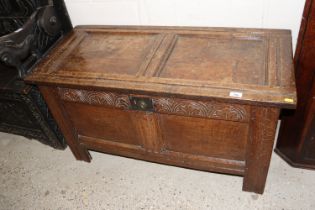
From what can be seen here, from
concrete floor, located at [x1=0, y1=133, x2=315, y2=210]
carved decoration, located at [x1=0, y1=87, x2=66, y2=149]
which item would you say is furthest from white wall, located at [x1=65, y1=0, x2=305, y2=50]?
concrete floor, located at [x1=0, y1=133, x2=315, y2=210]

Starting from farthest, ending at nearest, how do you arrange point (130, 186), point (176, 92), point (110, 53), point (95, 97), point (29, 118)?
point (29, 118)
point (130, 186)
point (110, 53)
point (95, 97)
point (176, 92)

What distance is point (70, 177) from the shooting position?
2.11 m

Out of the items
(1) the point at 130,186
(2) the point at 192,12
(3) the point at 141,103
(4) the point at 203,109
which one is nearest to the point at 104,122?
(3) the point at 141,103

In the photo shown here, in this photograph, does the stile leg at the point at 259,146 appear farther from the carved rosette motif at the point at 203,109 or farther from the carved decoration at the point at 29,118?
the carved decoration at the point at 29,118

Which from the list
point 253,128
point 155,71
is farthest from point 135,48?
point 253,128

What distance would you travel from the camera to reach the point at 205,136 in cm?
159

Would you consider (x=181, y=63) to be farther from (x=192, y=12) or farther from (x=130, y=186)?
(x=130, y=186)

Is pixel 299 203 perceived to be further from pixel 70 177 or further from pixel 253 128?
pixel 70 177

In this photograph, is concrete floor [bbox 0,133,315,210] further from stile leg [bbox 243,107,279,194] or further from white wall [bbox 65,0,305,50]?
white wall [bbox 65,0,305,50]

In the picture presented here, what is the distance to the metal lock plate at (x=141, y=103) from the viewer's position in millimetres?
1487

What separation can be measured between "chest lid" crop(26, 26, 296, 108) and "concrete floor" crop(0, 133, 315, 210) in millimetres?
805

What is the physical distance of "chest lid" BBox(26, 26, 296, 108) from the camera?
1.34 meters

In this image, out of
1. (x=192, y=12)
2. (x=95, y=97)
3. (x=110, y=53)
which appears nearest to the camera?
(x=95, y=97)

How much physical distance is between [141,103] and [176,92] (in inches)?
9.1
